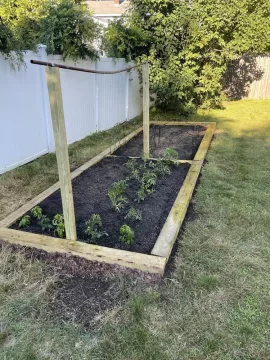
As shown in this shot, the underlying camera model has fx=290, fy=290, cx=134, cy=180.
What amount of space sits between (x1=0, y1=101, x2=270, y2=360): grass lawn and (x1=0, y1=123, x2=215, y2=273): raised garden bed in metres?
0.16

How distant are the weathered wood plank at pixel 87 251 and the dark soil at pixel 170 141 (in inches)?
103

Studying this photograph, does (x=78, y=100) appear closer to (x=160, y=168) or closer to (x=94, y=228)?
(x=160, y=168)

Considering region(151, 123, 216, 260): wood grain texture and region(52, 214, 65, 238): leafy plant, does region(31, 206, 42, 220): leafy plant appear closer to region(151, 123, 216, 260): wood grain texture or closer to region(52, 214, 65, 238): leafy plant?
region(52, 214, 65, 238): leafy plant

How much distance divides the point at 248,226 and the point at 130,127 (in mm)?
4720

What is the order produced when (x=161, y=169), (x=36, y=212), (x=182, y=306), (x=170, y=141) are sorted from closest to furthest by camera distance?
(x=182, y=306)
(x=36, y=212)
(x=161, y=169)
(x=170, y=141)

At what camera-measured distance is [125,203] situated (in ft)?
9.85

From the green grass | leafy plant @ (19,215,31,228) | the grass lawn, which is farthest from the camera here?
the green grass

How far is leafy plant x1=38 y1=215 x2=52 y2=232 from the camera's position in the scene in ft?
8.36

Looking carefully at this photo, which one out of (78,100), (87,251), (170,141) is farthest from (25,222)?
(170,141)

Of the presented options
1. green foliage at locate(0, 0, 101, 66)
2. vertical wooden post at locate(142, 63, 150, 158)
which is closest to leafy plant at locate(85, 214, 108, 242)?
vertical wooden post at locate(142, 63, 150, 158)

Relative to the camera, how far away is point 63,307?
182 centimetres

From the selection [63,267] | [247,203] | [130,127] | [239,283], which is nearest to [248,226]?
[247,203]

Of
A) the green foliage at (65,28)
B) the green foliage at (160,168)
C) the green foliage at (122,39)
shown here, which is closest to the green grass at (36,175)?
the green foliage at (160,168)

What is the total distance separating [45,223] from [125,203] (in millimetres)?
825
